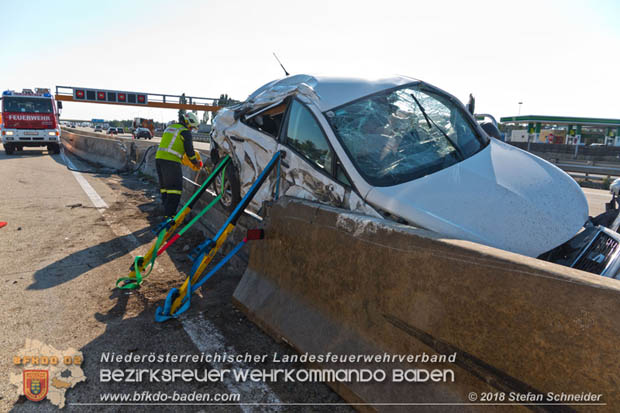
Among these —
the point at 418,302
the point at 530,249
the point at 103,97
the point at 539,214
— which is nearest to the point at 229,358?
the point at 418,302

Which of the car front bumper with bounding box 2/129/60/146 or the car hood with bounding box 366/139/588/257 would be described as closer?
the car hood with bounding box 366/139/588/257

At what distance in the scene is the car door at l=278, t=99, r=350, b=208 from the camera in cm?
313

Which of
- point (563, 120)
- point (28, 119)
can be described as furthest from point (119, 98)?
point (563, 120)

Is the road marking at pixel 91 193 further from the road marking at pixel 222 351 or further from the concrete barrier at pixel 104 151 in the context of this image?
the road marking at pixel 222 351

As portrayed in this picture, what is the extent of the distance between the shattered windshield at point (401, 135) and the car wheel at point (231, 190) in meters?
2.00

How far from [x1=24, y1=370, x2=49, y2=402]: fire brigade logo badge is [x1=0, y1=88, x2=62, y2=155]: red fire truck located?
20350 mm

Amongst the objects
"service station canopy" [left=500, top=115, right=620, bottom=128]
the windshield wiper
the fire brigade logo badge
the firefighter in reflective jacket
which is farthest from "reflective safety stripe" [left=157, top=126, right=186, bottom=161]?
"service station canopy" [left=500, top=115, right=620, bottom=128]

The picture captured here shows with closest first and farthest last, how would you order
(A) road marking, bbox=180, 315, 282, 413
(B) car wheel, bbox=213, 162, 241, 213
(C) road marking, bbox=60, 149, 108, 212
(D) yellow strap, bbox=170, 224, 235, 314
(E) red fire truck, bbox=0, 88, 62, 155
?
(A) road marking, bbox=180, 315, 282, 413 < (D) yellow strap, bbox=170, 224, 235, 314 < (B) car wheel, bbox=213, 162, 241, 213 < (C) road marking, bbox=60, 149, 108, 212 < (E) red fire truck, bbox=0, 88, 62, 155

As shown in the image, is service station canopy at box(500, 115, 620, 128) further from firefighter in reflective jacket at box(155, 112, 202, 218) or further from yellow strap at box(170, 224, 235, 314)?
yellow strap at box(170, 224, 235, 314)

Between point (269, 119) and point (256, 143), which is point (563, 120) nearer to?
point (269, 119)

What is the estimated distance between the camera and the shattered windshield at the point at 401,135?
308 centimetres

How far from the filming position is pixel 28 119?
18.1 metres

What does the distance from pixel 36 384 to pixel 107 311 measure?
1.02 m

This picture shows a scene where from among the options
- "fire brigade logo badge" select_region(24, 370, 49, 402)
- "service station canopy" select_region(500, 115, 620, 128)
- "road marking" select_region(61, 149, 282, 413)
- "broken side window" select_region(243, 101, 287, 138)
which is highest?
"service station canopy" select_region(500, 115, 620, 128)
